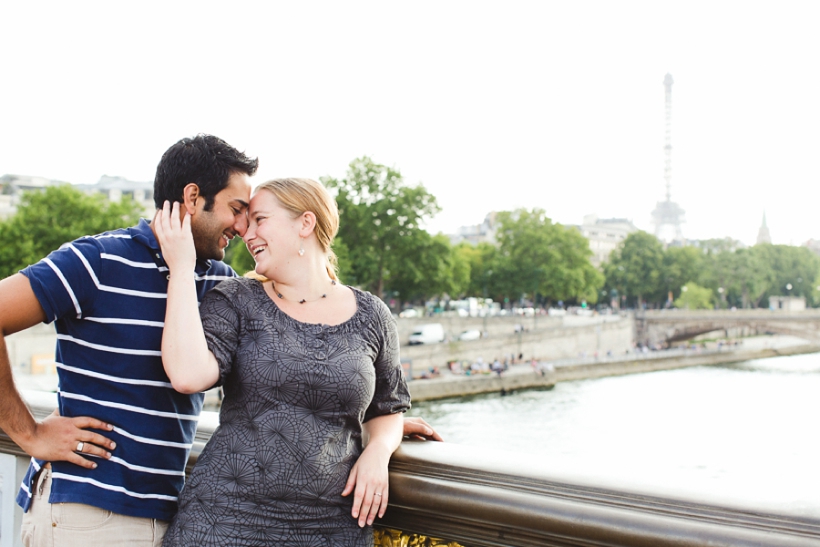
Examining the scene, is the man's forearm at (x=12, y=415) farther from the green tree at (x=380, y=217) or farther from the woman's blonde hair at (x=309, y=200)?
the green tree at (x=380, y=217)

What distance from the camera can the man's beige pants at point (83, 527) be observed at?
145 cm

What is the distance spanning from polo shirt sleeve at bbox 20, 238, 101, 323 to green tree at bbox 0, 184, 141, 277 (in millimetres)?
27593

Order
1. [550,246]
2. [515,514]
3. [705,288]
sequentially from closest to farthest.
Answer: [515,514], [550,246], [705,288]

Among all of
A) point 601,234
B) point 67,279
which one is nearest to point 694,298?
point 601,234

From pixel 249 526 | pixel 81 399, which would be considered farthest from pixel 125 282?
pixel 249 526

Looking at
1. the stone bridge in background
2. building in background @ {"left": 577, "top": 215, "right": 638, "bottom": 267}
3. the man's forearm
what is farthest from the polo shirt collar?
building in background @ {"left": 577, "top": 215, "right": 638, "bottom": 267}

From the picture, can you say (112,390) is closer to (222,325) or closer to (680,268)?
(222,325)

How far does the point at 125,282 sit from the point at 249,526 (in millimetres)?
516

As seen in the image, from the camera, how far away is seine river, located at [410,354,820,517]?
71.9 feet

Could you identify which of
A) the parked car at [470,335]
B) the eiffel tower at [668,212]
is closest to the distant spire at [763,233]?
the eiffel tower at [668,212]

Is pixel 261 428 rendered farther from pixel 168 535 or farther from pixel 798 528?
pixel 798 528

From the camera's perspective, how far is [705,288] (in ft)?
190

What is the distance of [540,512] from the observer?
130 cm

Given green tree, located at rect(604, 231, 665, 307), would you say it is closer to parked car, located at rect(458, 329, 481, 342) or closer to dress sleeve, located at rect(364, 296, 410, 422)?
parked car, located at rect(458, 329, 481, 342)
